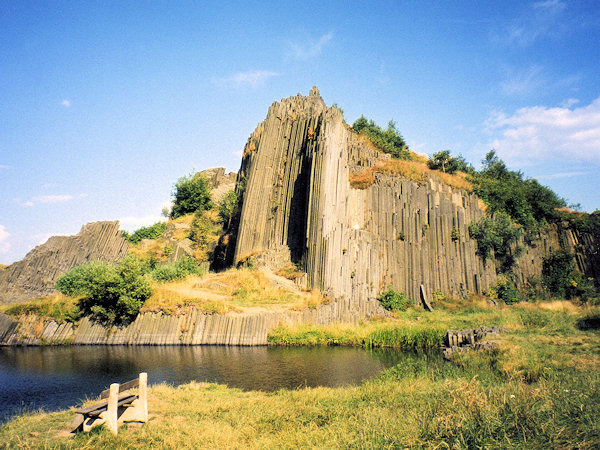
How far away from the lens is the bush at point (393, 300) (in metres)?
24.8

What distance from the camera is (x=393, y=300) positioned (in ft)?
82.3

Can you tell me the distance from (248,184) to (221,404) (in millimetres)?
25132

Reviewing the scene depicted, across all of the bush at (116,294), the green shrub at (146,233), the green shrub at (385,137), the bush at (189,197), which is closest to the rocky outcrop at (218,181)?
the bush at (189,197)

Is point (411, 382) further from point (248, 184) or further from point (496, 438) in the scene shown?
point (248, 184)

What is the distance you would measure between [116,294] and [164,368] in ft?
24.0

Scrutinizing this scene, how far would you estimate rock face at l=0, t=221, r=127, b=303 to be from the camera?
25359mm

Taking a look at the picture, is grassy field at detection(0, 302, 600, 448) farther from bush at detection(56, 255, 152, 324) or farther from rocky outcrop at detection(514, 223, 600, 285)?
rocky outcrop at detection(514, 223, 600, 285)

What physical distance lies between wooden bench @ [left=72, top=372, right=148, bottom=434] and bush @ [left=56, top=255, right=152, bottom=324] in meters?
12.3

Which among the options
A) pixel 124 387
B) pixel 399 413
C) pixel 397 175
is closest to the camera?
pixel 399 413

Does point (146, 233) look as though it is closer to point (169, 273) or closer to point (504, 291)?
point (169, 273)

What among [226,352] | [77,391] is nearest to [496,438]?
[77,391]

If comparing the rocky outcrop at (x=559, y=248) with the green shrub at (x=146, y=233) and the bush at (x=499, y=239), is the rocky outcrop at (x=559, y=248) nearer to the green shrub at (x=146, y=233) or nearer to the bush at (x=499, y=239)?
the bush at (x=499, y=239)

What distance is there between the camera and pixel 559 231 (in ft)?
101

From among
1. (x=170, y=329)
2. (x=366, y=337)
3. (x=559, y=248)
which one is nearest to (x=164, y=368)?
(x=170, y=329)
